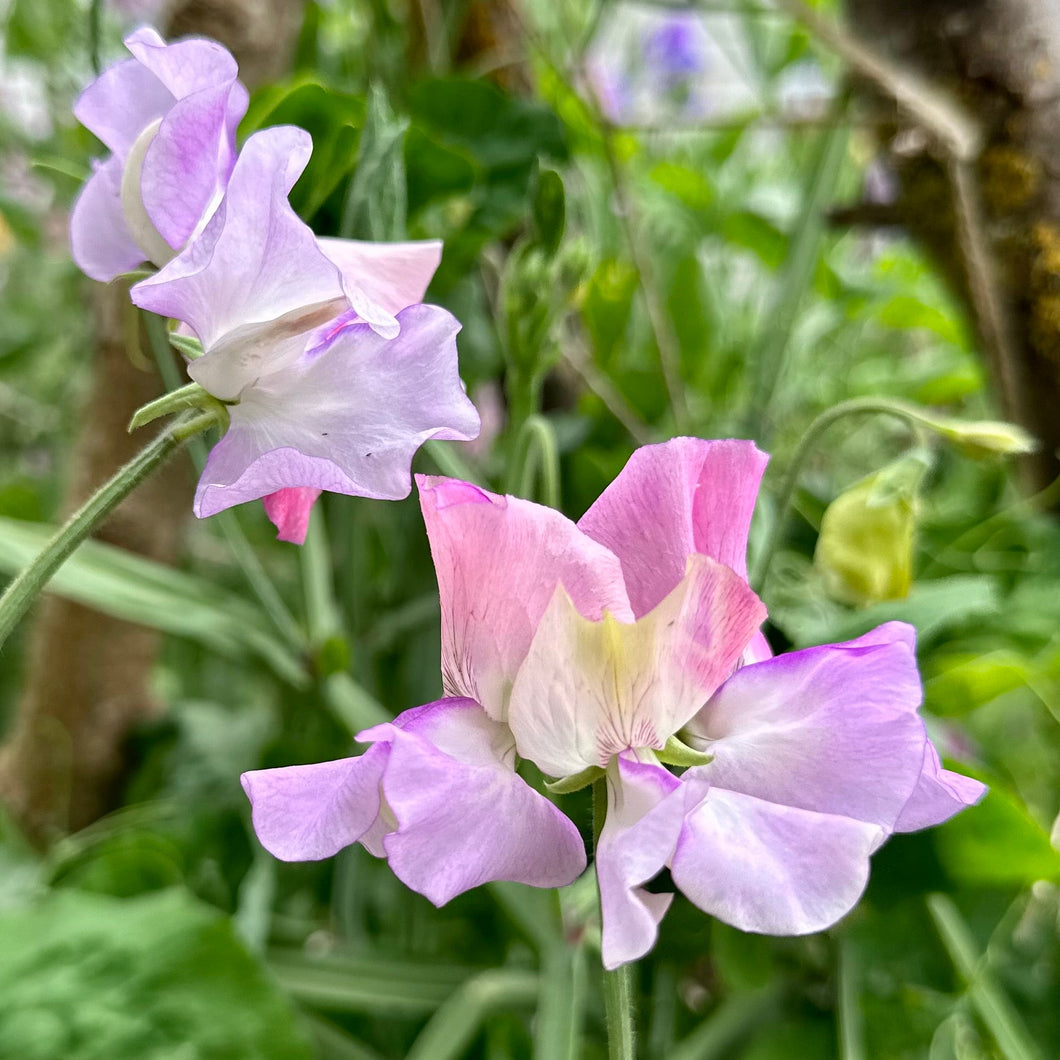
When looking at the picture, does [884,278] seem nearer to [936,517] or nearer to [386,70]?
[936,517]

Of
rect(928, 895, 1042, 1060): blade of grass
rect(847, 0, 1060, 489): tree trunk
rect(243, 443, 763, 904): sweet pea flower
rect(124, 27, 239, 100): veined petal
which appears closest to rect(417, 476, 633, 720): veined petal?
rect(243, 443, 763, 904): sweet pea flower

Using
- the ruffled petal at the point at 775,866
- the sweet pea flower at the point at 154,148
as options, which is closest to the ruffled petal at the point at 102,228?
the sweet pea flower at the point at 154,148

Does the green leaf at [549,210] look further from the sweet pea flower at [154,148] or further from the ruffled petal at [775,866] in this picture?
the ruffled petal at [775,866]

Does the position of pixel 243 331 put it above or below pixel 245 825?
above

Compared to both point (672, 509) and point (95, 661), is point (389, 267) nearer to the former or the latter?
point (672, 509)

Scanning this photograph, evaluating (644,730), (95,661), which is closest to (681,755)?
(644,730)

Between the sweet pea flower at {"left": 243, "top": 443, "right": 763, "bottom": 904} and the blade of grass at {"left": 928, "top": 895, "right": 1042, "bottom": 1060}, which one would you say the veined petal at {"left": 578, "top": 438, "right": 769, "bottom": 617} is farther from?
the blade of grass at {"left": 928, "top": 895, "right": 1042, "bottom": 1060}

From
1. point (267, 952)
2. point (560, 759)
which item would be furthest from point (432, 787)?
point (267, 952)
